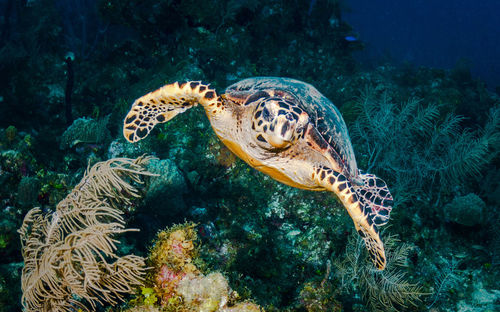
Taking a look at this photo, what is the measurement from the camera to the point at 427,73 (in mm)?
10773

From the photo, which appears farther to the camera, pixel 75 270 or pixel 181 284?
pixel 75 270

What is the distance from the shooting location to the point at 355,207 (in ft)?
9.15

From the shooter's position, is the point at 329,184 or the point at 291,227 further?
the point at 291,227

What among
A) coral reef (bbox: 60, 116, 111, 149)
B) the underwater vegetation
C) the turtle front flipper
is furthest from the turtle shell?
coral reef (bbox: 60, 116, 111, 149)

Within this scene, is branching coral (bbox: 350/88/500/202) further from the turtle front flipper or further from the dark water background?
the dark water background

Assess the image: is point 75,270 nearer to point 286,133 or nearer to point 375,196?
point 286,133

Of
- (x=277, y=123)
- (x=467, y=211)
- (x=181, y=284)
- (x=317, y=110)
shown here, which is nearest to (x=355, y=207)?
(x=277, y=123)

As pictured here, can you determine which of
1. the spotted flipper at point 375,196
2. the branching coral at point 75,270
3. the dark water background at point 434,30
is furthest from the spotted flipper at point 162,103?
the dark water background at point 434,30

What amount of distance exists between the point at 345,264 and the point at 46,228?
3732mm

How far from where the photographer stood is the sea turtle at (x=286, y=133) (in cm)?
279

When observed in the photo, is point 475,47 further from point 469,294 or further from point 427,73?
point 469,294

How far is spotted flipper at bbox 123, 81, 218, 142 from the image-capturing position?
10.2ft

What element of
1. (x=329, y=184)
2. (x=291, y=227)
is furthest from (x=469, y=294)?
(x=329, y=184)

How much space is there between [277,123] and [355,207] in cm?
127
